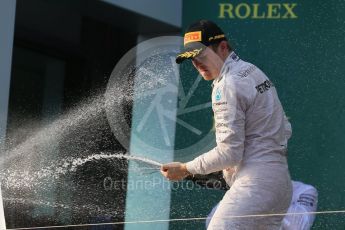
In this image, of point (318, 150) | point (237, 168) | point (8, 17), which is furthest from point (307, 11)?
point (237, 168)

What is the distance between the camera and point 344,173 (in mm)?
5824

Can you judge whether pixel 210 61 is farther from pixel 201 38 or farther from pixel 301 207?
pixel 301 207

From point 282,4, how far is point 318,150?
104 centimetres

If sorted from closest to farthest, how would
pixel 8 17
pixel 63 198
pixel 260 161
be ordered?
pixel 260 161
pixel 8 17
pixel 63 198

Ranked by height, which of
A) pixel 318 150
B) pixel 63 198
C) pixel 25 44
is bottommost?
pixel 63 198

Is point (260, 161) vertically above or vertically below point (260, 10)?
below

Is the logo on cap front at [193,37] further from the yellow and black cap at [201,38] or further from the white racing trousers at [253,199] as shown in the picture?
the white racing trousers at [253,199]

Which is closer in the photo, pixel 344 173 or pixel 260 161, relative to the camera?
pixel 260 161

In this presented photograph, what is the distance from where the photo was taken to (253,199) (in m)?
3.25

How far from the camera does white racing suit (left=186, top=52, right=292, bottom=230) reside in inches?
128

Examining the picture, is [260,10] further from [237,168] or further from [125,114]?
[237,168]

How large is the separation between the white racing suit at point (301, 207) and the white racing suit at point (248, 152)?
1.81m

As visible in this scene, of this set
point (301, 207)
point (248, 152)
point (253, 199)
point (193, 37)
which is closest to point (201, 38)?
point (193, 37)

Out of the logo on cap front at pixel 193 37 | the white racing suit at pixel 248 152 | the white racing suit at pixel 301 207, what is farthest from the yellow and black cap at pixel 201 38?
the white racing suit at pixel 301 207
